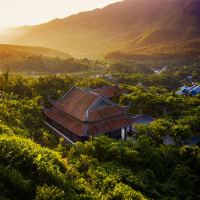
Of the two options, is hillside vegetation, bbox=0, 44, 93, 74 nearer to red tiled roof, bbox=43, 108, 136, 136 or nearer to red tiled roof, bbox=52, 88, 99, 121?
red tiled roof, bbox=52, 88, 99, 121

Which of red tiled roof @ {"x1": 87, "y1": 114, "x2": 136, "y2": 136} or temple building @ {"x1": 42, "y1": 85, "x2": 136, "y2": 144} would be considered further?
temple building @ {"x1": 42, "y1": 85, "x2": 136, "y2": 144}

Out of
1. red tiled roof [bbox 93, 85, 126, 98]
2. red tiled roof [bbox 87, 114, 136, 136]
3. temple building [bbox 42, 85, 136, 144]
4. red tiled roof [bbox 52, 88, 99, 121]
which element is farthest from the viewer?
red tiled roof [bbox 93, 85, 126, 98]

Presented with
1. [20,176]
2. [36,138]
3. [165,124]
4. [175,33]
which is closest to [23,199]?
[20,176]

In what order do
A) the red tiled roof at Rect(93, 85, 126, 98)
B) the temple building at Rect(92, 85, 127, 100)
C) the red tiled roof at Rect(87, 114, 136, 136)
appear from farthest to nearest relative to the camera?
the temple building at Rect(92, 85, 127, 100) → the red tiled roof at Rect(93, 85, 126, 98) → the red tiled roof at Rect(87, 114, 136, 136)

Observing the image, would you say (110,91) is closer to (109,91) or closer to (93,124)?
(109,91)

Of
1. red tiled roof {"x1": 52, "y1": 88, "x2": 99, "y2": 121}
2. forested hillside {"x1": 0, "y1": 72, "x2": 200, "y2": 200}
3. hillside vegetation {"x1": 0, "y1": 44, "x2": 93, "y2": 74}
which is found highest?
hillside vegetation {"x1": 0, "y1": 44, "x2": 93, "y2": 74}

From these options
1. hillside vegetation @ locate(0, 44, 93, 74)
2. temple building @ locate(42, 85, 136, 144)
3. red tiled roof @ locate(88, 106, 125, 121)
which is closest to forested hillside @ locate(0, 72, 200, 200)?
temple building @ locate(42, 85, 136, 144)

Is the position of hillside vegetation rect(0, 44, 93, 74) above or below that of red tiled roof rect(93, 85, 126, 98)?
above
